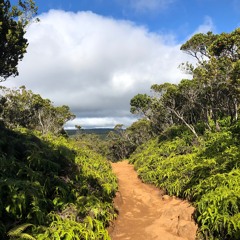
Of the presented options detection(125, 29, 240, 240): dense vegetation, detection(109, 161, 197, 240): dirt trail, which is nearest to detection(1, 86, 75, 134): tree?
detection(125, 29, 240, 240): dense vegetation

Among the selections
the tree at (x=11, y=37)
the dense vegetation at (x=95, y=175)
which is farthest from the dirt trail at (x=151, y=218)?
the tree at (x=11, y=37)

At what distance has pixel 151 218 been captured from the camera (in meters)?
9.84

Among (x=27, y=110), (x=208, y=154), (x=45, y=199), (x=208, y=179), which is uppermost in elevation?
(x=27, y=110)

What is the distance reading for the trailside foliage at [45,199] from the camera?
6426 mm

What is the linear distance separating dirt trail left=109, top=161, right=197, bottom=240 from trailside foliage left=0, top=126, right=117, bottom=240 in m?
0.69

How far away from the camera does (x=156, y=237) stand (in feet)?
26.1

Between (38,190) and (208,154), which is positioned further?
(208,154)

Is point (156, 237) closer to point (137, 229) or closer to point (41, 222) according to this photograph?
point (137, 229)

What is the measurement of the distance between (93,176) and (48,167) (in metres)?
2.59

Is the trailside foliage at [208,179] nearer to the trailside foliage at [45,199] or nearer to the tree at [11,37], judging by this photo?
the trailside foliage at [45,199]

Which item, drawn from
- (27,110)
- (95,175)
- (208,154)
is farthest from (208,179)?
(27,110)

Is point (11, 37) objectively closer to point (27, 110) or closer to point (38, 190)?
point (38, 190)

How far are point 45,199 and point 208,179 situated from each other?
18.6 feet

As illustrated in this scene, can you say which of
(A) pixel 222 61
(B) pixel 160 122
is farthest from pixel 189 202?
(B) pixel 160 122
